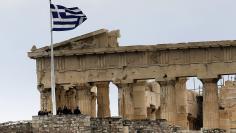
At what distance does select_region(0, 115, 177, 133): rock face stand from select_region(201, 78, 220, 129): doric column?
2017cm

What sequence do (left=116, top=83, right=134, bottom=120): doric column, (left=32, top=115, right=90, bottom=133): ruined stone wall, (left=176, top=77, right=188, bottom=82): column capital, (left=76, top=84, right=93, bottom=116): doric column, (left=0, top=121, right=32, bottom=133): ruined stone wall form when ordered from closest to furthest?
(left=32, top=115, right=90, bottom=133): ruined stone wall, (left=0, top=121, right=32, bottom=133): ruined stone wall, (left=176, top=77, right=188, bottom=82): column capital, (left=116, top=83, right=134, bottom=120): doric column, (left=76, top=84, right=93, bottom=116): doric column

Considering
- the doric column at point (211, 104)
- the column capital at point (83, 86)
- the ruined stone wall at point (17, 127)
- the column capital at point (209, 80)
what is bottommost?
the ruined stone wall at point (17, 127)

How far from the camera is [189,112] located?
362 ft

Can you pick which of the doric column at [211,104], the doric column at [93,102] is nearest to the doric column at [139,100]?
the doric column at [93,102]

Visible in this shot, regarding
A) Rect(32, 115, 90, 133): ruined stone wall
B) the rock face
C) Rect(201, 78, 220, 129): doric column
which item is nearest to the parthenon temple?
Rect(201, 78, 220, 129): doric column

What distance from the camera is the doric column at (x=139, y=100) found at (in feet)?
319

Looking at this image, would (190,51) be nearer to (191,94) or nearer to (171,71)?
(171,71)

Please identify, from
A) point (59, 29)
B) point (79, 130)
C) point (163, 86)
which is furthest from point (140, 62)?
point (79, 130)

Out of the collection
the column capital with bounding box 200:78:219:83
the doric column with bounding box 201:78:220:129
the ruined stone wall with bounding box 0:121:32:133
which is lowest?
the ruined stone wall with bounding box 0:121:32:133

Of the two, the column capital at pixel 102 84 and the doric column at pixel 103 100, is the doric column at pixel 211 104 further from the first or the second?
the doric column at pixel 103 100

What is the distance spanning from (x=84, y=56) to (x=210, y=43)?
349 inches

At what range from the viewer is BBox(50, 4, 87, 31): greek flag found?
83812 millimetres

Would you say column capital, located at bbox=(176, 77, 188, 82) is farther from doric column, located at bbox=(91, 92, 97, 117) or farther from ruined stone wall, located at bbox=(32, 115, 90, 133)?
ruined stone wall, located at bbox=(32, 115, 90, 133)

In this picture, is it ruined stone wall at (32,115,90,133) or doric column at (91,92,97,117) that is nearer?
ruined stone wall at (32,115,90,133)
